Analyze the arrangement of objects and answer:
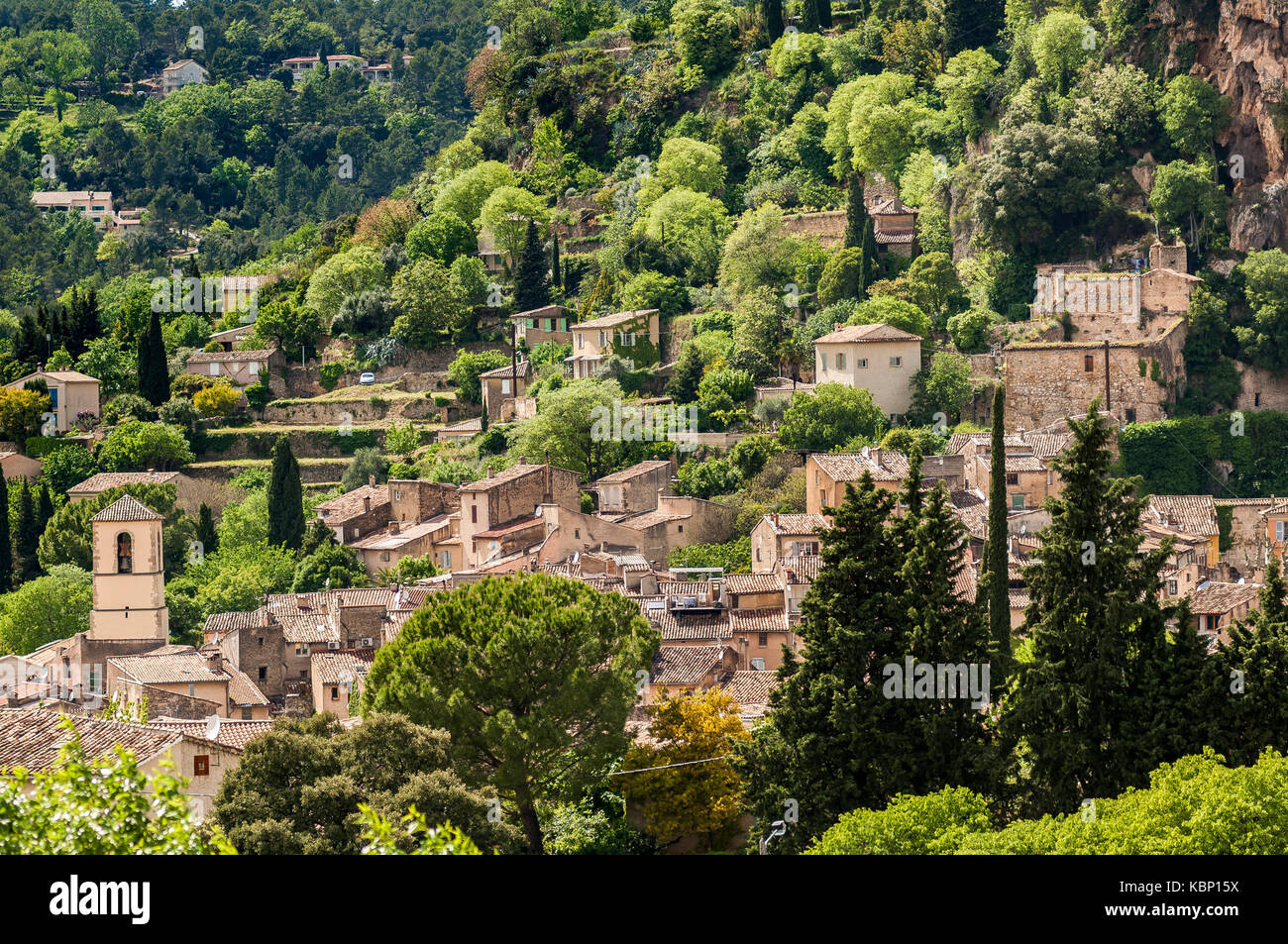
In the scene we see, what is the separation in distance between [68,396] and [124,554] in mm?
23576

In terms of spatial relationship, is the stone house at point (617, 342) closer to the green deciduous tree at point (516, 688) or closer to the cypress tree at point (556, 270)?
the cypress tree at point (556, 270)

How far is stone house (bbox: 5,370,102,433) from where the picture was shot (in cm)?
7275

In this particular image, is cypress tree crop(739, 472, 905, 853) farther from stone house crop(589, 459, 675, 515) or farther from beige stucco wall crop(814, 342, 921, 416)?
beige stucco wall crop(814, 342, 921, 416)

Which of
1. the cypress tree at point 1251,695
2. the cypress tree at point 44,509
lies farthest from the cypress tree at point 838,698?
the cypress tree at point 44,509

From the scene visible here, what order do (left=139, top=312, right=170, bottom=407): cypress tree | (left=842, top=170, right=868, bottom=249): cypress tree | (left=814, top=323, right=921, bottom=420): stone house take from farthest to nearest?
(left=139, top=312, right=170, bottom=407): cypress tree → (left=842, top=170, right=868, bottom=249): cypress tree → (left=814, top=323, right=921, bottom=420): stone house

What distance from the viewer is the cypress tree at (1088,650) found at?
2736 cm

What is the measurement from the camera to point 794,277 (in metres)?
68.6

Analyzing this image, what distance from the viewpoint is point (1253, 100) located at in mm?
62094

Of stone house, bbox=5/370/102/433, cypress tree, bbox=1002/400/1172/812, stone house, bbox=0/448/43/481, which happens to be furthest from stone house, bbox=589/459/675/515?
cypress tree, bbox=1002/400/1172/812

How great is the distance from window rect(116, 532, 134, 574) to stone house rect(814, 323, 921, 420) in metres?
20.3

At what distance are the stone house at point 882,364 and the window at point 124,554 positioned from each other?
66.6 feet
